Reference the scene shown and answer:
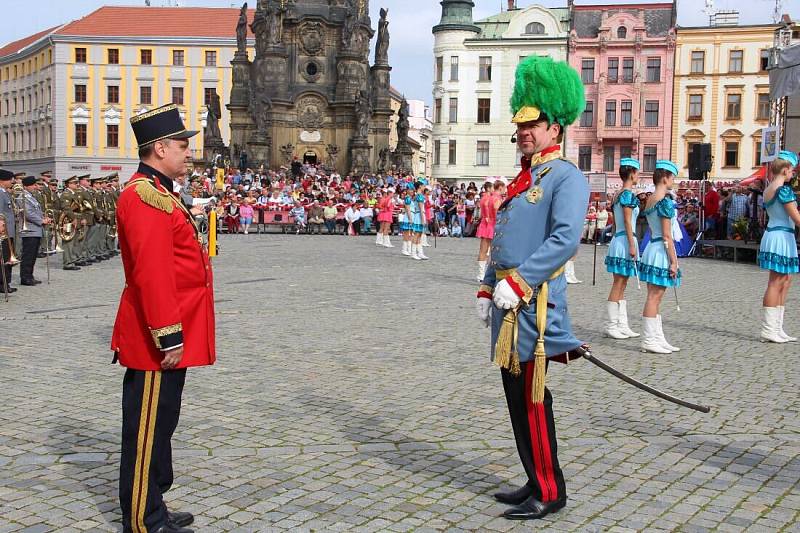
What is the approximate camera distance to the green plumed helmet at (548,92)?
16.0ft

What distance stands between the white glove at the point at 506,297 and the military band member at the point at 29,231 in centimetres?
1428

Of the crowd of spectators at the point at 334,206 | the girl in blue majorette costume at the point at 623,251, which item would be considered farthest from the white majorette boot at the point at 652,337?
the crowd of spectators at the point at 334,206

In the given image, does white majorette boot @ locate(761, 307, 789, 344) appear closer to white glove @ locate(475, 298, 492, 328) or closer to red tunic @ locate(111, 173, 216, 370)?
white glove @ locate(475, 298, 492, 328)

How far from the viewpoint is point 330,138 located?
52.9 m

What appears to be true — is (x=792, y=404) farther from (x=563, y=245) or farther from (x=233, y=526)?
(x=233, y=526)

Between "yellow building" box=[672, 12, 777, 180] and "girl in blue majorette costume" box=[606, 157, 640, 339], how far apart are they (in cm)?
5711

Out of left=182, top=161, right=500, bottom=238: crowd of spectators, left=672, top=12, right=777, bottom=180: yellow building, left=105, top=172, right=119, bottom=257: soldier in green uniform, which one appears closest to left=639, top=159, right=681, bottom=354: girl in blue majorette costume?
left=105, top=172, right=119, bottom=257: soldier in green uniform

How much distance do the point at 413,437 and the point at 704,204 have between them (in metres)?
26.5

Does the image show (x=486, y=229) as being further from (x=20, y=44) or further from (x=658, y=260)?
(x=20, y=44)

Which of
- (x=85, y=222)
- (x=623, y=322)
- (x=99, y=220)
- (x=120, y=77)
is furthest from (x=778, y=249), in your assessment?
(x=120, y=77)

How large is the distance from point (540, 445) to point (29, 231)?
48.5ft

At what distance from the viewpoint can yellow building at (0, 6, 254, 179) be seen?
8556cm

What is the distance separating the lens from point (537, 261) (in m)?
4.72

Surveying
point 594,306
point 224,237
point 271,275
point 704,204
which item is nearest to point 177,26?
point 224,237
